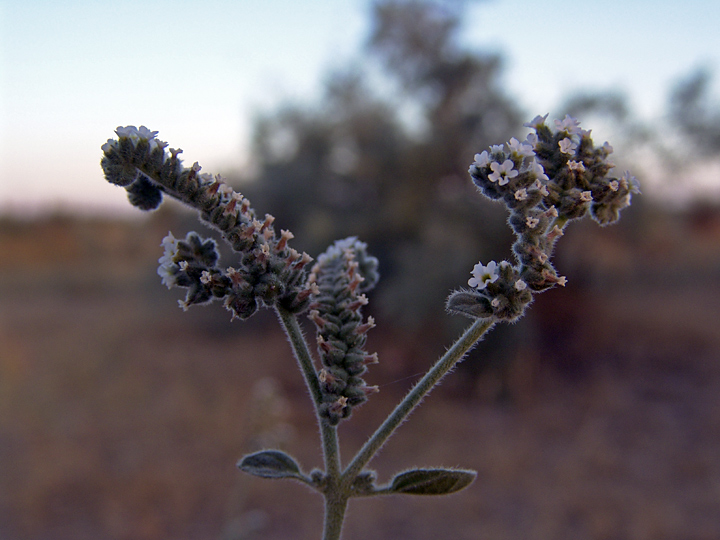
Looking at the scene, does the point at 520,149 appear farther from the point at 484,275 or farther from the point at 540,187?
the point at 484,275

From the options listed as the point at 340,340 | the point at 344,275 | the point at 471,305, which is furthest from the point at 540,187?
the point at 340,340

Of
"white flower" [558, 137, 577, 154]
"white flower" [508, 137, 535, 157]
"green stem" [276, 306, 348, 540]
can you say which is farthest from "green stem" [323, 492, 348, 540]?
"white flower" [558, 137, 577, 154]

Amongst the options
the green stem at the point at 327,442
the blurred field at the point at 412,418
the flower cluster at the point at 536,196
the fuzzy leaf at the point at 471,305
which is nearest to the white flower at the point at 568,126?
the flower cluster at the point at 536,196

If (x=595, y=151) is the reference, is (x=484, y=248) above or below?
above

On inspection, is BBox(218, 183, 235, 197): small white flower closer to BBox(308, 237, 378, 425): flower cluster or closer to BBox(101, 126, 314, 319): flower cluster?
BBox(101, 126, 314, 319): flower cluster

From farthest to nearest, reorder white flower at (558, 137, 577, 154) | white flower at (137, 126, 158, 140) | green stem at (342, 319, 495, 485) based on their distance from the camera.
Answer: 1. white flower at (558, 137, 577, 154)
2. white flower at (137, 126, 158, 140)
3. green stem at (342, 319, 495, 485)

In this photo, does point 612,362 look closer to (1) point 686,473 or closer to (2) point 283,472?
(1) point 686,473

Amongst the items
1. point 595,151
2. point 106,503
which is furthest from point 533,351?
point 595,151
